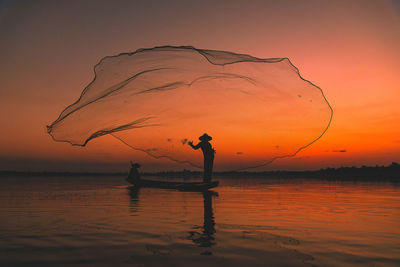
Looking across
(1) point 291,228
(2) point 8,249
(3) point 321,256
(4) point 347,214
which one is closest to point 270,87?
(1) point 291,228

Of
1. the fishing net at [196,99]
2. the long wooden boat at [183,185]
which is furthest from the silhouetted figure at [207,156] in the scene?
the fishing net at [196,99]

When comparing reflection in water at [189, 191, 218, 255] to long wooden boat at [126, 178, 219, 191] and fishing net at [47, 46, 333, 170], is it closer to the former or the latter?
fishing net at [47, 46, 333, 170]

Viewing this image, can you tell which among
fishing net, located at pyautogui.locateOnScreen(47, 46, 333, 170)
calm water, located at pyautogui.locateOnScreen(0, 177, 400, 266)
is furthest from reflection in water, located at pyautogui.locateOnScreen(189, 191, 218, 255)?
fishing net, located at pyautogui.locateOnScreen(47, 46, 333, 170)

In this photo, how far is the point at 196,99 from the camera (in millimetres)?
12305

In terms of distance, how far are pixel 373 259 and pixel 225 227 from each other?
4.19m

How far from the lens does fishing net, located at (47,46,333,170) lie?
11.3 meters

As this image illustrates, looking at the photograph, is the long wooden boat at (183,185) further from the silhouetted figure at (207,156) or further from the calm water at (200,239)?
the calm water at (200,239)

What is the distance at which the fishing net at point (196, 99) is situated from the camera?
11.3 meters

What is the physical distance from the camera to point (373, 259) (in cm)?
638

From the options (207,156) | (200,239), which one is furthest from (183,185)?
(200,239)

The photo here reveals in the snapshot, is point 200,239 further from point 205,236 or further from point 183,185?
point 183,185

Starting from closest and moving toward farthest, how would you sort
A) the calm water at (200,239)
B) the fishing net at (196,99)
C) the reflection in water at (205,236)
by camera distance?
the calm water at (200,239) → the reflection in water at (205,236) → the fishing net at (196,99)

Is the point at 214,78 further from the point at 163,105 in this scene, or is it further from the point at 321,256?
the point at 321,256

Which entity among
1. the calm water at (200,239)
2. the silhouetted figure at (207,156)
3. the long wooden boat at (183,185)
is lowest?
the calm water at (200,239)
